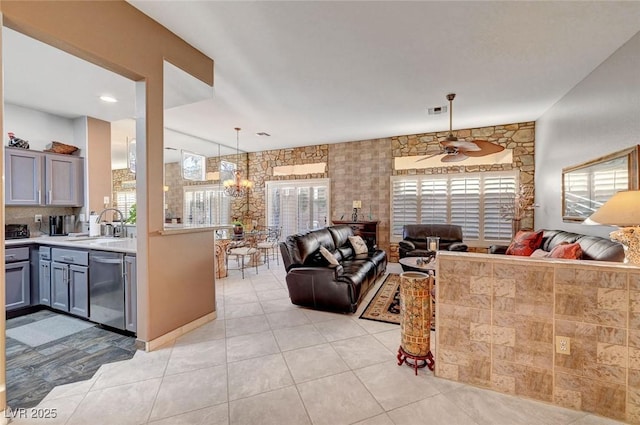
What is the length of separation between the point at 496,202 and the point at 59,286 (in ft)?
23.8

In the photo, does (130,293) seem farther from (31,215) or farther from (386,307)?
(386,307)

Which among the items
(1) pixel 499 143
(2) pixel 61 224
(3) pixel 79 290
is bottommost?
(3) pixel 79 290

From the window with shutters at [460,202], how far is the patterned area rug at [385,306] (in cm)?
236

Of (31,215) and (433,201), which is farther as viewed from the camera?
(433,201)

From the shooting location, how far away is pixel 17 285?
3.21 meters

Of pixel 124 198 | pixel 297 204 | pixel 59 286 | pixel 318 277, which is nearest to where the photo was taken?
pixel 59 286

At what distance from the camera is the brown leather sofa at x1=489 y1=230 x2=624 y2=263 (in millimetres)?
2418

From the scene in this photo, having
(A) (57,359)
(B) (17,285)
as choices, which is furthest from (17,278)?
(A) (57,359)

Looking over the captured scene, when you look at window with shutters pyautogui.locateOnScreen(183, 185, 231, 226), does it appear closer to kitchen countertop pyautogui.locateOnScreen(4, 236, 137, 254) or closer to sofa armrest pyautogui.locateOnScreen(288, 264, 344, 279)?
kitchen countertop pyautogui.locateOnScreen(4, 236, 137, 254)

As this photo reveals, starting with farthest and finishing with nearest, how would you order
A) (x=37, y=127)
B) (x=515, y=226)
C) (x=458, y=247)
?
1. (x=515, y=226)
2. (x=458, y=247)
3. (x=37, y=127)

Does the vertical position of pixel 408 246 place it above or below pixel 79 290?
above

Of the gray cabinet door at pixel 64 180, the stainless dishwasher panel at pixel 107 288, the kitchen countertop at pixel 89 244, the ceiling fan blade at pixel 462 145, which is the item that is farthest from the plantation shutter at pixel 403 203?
the gray cabinet door at pixel 64 180

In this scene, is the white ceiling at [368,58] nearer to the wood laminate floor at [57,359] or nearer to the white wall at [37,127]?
the white wall at [37,127]

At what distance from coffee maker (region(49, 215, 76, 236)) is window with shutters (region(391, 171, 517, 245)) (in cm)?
609
